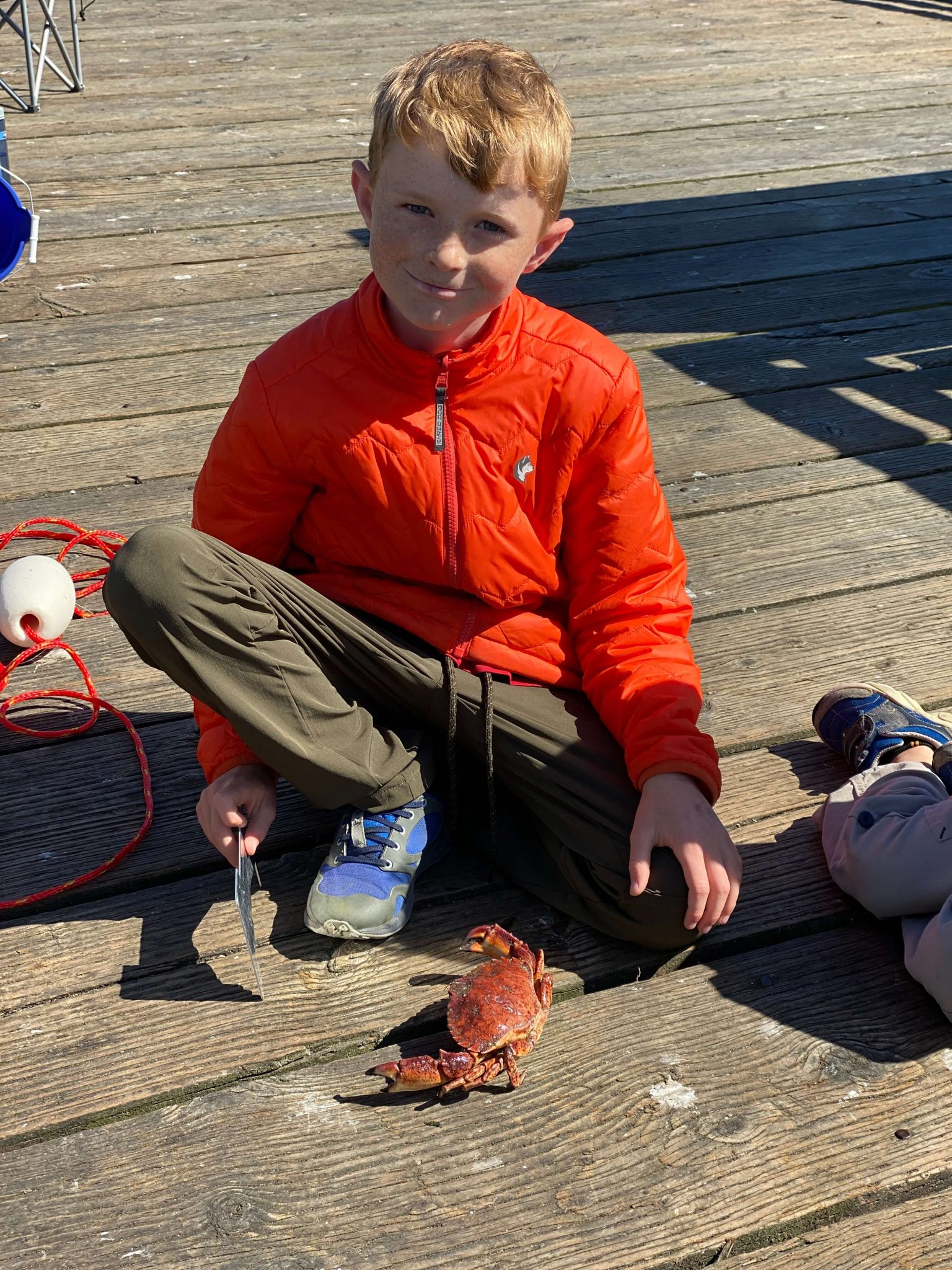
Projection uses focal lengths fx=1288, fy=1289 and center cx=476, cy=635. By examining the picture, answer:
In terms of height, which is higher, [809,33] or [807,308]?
[809,33]

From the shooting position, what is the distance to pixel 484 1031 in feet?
5.24

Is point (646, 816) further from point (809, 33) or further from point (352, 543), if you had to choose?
point (809, 33)

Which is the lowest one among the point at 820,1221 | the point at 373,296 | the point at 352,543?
the point at 820,1221

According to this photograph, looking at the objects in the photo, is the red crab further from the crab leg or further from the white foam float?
the white foam float

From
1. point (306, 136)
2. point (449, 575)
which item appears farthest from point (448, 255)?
point (306, 136)

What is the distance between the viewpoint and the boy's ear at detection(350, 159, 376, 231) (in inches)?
69.6

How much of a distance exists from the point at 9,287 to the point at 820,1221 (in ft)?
11.4

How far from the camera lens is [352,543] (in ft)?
6.30

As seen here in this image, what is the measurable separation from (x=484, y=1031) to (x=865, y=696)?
0.95 meters

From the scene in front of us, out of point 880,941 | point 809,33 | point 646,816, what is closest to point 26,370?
point 646,816

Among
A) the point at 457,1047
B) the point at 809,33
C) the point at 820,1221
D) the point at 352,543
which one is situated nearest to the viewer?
the point at 820,1221

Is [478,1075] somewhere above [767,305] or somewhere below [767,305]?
below

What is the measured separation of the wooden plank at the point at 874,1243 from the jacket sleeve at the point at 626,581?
62cm

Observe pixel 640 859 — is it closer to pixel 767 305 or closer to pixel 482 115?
pixel 482 115
